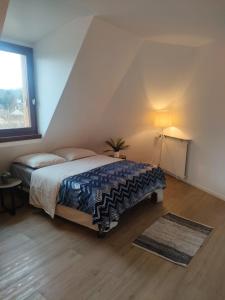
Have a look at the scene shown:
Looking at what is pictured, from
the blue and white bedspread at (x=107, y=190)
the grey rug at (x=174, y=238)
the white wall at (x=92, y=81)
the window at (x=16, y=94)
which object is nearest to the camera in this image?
the grey rug at (x=174, y=238)

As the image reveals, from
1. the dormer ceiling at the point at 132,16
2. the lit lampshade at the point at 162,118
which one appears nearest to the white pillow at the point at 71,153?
the lit lampshade at the point at 162,118

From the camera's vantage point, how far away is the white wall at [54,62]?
102 inches

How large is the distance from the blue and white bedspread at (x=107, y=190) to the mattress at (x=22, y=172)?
623 millimetres

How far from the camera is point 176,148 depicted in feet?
14.5

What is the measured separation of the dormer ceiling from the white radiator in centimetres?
193

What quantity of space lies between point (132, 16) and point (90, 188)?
1.85 m

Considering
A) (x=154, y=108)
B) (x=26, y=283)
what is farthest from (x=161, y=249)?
(x=154, y=108)

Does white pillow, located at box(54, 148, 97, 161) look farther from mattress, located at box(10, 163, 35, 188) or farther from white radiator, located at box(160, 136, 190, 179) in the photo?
white radiator, located at box(160, 136, 190, 179)

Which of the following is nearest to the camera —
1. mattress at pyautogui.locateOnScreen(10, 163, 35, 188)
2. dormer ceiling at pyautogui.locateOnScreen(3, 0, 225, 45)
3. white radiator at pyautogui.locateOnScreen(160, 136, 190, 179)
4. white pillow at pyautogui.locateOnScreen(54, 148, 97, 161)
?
dormer ceiling at pyautogui.locateOnScreen(3, 0, 225, 45)

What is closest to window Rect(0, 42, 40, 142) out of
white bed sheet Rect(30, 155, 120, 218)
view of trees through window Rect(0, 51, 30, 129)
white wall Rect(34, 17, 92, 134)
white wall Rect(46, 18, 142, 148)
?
view of trees through window Rect(0, 51, 30, 129)

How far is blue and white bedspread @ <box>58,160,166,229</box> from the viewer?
238 centimetres

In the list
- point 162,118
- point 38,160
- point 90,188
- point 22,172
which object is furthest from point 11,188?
point 162,118

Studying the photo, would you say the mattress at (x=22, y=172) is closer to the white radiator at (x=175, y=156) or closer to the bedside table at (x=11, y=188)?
the bedside table at (x=11, y=188)

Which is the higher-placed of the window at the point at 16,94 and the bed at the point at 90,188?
the window at the point at 16,94
